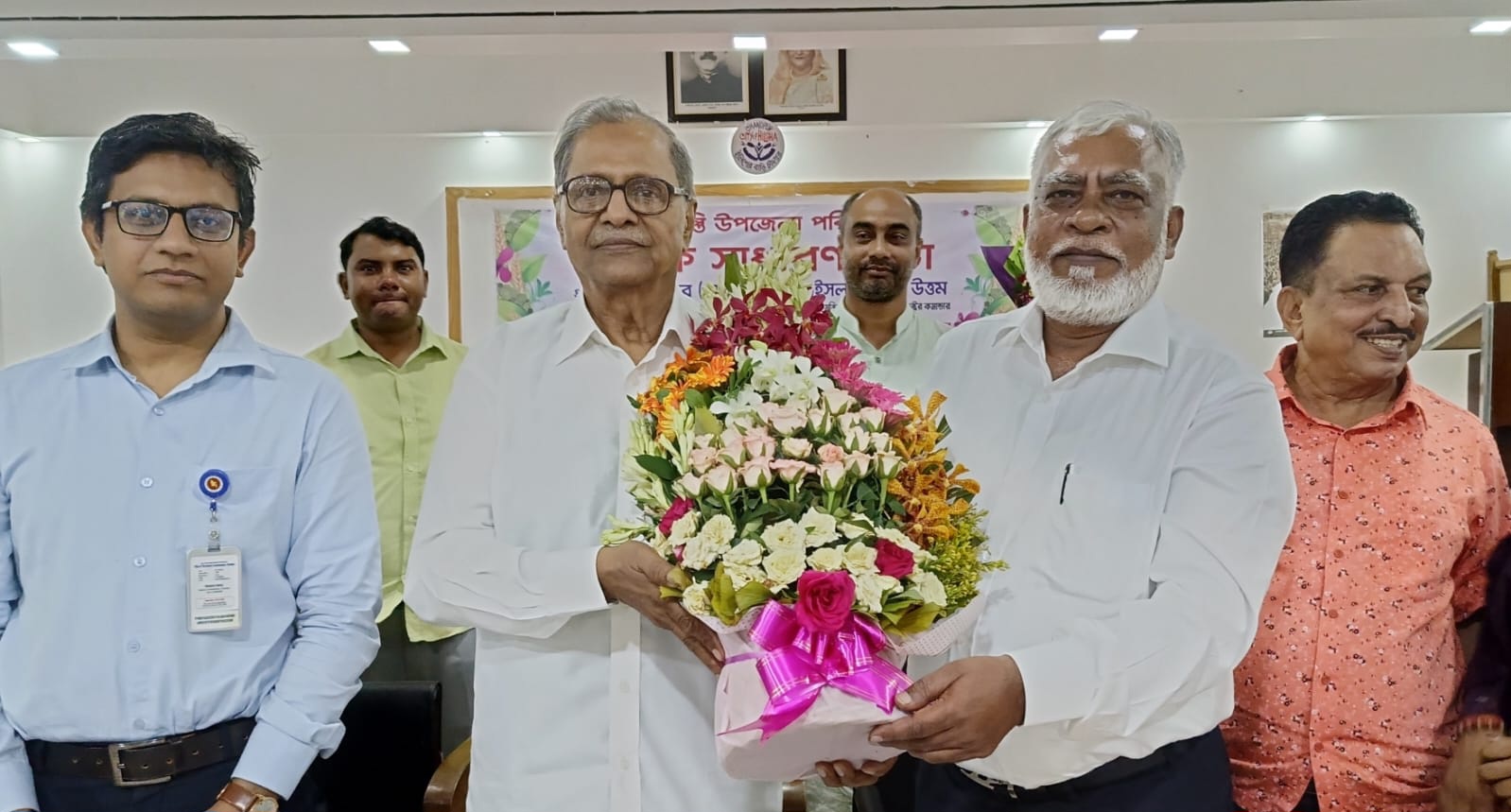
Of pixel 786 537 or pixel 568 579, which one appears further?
pixel 568 579

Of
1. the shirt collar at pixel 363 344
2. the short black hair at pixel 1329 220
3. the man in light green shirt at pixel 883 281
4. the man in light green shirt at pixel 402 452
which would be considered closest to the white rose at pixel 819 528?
the short black hair at pixel 1329 220

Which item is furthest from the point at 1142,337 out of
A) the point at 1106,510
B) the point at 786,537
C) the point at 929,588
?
the point at 786,537

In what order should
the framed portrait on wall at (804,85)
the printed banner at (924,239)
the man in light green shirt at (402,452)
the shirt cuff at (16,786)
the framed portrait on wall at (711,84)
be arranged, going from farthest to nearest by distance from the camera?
the printed banner at (924,239) < the framed portrait on wall at (804,85) < the framed portrait on wall at (711,84) < the man in light green shirt at (402,452) < the shirt cuff at (16,786)

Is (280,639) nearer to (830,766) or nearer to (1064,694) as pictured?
(830,766)

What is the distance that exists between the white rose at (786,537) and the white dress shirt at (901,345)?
1.38 m

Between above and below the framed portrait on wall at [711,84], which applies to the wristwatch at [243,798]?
below

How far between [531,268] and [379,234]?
572 mm

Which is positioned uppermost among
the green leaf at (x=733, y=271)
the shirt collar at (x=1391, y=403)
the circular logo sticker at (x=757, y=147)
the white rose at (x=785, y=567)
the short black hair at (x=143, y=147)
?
the circular logo sticker at (x=757, y=147)

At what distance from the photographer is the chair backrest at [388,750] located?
8.04 ft

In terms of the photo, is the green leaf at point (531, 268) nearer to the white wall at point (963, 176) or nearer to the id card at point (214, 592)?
the white wall at point (963, 176)

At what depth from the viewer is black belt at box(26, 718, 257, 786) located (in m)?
1.64

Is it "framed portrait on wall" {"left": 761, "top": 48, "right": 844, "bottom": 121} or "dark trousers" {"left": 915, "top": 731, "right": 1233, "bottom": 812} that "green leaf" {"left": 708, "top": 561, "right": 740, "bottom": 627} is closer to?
"dark trousers" {"left": 915, "top": 731, "right": 1233, "bottom": 812}

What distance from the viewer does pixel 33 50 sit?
2783 millimetres

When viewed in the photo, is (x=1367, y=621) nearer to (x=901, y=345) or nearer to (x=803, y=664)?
(x=803, y=664)
